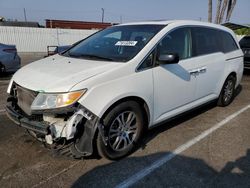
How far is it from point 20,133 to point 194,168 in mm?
2707

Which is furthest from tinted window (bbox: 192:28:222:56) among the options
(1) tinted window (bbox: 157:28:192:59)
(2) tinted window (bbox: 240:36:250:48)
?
(2) tinted window (bbox: 240:36:250:48)

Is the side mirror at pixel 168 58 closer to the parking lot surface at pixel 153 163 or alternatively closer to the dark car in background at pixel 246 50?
the parking lot surface at pixel 153 163

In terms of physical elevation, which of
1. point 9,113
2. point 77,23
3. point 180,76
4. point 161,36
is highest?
point 161,36

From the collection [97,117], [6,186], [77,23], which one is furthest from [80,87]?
[77,23]

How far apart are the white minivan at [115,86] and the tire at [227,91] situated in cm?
81

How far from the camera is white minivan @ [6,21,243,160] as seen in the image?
3.21 meters

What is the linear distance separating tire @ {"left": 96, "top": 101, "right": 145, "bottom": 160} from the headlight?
0.47 metres

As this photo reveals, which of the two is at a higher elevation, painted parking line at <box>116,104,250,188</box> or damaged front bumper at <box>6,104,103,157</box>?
damaged front bumper at <box>6,104,103,157</box>

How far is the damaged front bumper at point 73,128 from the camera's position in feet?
10.4

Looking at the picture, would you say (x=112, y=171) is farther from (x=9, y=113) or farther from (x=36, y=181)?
(x=9, y=113)

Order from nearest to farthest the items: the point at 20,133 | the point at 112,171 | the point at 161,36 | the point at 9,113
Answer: the point at 112,171
the point at 9,113
the point at 161,36
the point at 20,133

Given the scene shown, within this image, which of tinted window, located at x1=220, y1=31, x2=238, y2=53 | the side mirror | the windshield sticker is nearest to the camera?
the side mirror

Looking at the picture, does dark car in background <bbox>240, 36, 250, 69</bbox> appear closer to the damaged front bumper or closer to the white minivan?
the white minivan

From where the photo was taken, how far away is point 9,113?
3.76 meters
